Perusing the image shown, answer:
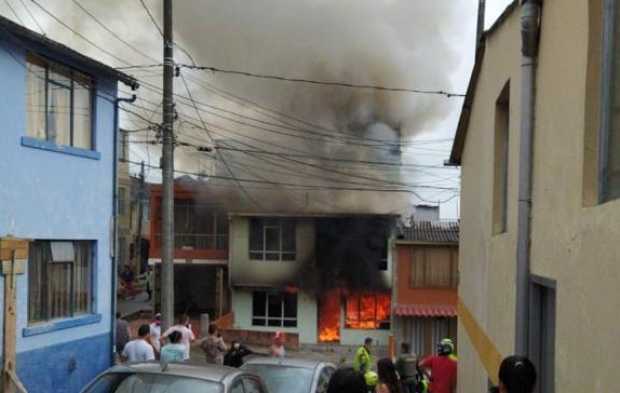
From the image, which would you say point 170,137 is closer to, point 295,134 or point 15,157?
point 15,157

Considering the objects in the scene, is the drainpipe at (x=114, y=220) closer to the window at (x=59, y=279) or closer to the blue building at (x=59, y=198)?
the blue building at (x=59, y=198)

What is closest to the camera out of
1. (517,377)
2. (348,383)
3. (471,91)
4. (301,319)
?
(517,377)

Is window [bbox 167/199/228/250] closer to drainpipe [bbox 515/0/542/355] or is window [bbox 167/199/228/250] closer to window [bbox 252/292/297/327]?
window [bbox 252/292/297/327]

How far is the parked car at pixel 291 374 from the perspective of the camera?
8.98 m

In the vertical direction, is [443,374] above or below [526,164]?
below

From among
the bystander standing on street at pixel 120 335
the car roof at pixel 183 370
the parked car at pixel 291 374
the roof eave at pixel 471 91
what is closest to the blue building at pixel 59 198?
the bystander standing on street at pixel 120 335

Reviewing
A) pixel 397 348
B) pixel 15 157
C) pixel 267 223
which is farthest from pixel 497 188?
pixel 267 223

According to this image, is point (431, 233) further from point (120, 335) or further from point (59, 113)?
point (59, 113)

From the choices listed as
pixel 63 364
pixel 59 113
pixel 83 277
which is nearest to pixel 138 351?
pixel 63 364

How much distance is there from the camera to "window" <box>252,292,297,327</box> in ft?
106

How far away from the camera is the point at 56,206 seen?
1205 centimetres

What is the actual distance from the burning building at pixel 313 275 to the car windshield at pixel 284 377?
21601 millimetres

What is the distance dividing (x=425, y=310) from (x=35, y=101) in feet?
65.7

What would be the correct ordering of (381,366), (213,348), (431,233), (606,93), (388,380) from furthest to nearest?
(431,233)
(213,348)
(381,366)
(388,380)
(606,93)
